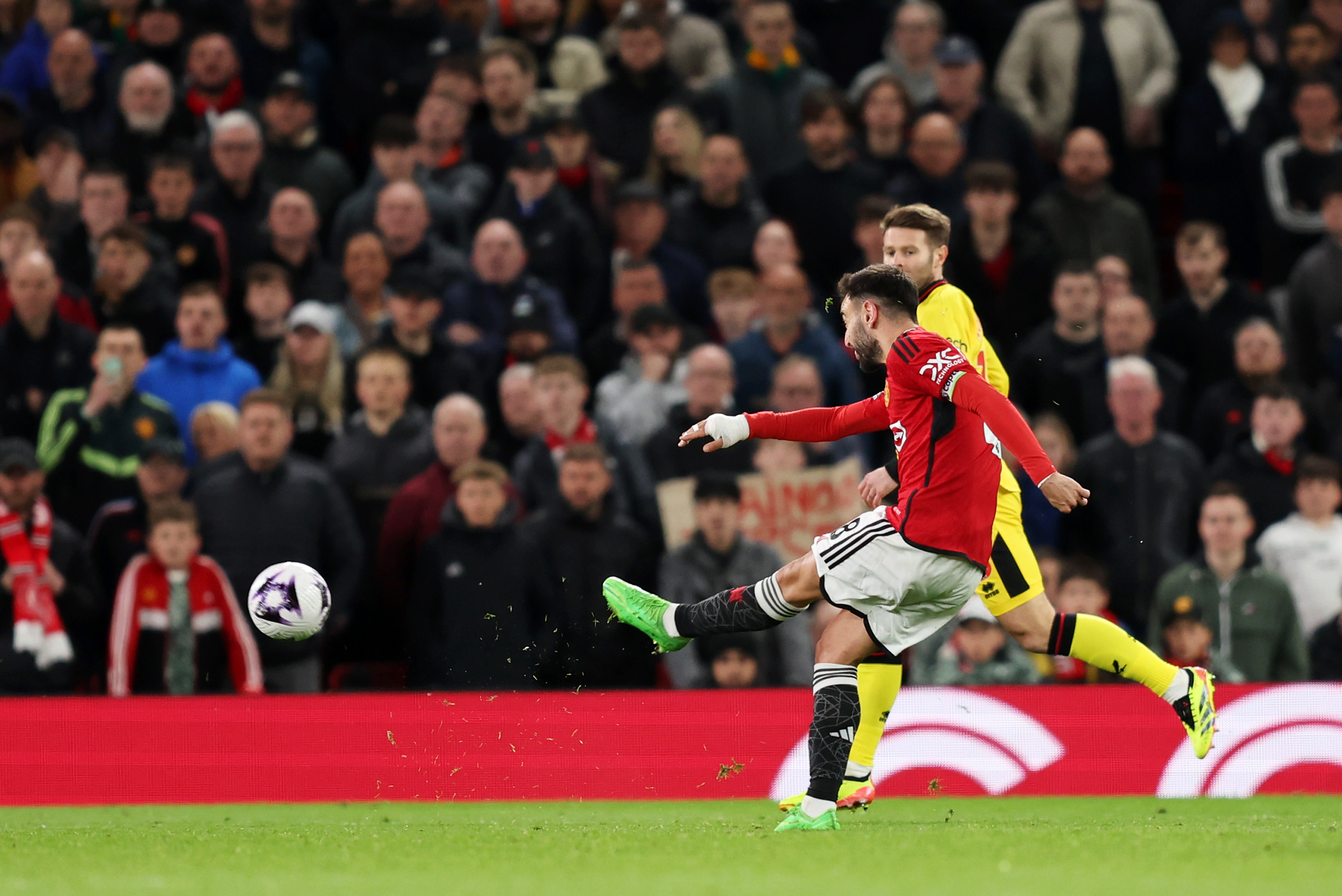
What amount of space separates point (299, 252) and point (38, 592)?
3079 millimetres

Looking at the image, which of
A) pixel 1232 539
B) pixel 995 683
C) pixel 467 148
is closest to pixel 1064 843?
pixel 995 683

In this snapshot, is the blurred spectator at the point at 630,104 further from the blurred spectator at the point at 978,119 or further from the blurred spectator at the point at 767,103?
the blurred spectator at the point at 978,119

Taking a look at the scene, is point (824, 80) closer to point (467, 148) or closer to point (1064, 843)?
point (467, 148)

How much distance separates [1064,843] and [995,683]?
3.25m

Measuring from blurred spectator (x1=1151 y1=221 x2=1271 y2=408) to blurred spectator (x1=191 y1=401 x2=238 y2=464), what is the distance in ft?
18.2

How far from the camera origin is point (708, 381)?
1060 cm

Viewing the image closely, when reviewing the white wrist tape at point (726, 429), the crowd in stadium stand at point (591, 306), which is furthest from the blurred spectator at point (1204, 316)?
the white wrist tape at point (726, 429)

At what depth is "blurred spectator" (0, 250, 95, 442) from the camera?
11047 millimetres

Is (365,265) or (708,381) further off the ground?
(365,265)

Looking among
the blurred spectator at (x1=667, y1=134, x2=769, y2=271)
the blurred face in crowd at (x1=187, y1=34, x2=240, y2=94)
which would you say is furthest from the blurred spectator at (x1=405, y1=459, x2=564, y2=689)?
the blurred face in crowd at (x1=187, y1=34, x2=240, y2=94)

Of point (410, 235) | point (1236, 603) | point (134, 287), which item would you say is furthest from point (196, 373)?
point (1236, 603)

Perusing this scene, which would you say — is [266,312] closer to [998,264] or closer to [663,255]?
[663,255]

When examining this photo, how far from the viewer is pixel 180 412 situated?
1105 cm

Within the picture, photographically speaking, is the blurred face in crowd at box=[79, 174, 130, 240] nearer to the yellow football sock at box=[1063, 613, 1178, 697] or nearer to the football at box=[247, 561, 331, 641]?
the football at box=[247, 561, 331, 641]
